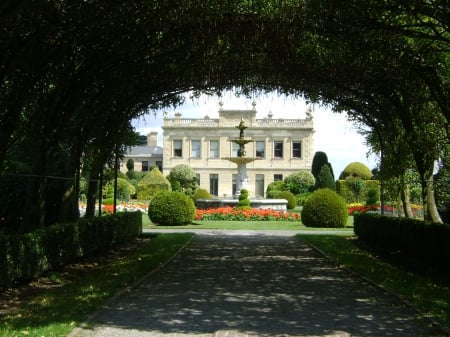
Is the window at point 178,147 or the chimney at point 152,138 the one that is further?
the chimney at point 152,138

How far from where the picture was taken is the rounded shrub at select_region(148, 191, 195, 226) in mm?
23750

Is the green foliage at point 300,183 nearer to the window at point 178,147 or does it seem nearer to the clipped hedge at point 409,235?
the window at point 178,147

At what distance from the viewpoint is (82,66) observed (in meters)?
11.1

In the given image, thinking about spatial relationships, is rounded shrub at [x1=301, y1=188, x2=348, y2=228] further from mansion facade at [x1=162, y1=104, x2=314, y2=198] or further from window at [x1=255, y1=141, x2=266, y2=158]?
window at [x1=255, y1=141, x2=266, y2=158]

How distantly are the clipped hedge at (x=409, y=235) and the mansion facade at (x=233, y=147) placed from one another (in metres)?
42.6

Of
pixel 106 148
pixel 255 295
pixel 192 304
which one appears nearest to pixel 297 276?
pixel 255 295

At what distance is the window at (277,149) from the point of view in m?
61.0

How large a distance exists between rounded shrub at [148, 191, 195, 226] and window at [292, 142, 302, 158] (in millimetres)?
37879

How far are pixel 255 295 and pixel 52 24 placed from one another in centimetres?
487

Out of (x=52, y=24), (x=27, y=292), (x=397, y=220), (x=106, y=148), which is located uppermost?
(x=52, y=24)

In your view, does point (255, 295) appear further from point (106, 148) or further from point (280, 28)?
point (106, 148)

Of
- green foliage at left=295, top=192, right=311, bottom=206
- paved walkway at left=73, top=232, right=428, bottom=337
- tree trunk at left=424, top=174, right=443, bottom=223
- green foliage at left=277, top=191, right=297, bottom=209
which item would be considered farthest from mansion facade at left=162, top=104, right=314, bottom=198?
paved walkway at left=73, top=232, right=428, bottom=337

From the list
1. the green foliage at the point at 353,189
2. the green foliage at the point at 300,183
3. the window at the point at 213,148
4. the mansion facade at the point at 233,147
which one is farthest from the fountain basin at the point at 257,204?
the window at the point at 213,148

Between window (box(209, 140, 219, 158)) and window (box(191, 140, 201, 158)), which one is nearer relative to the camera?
window (box(209, 140, 219, 158))
